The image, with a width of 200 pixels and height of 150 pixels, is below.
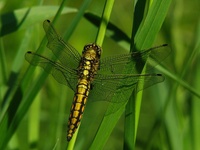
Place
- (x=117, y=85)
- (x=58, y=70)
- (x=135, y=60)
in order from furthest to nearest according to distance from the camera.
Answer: (x=58, y=70), (x=117, y=85), (x=135, y=60)

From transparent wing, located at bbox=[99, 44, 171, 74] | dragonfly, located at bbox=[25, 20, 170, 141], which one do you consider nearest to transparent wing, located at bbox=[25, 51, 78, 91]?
dragonfly, located at bbox=[25, 20, 170, 141]

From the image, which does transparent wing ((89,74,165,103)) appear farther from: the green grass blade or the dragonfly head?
the green grass blade

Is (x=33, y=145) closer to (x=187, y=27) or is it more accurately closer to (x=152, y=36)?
(x=152, y=36)

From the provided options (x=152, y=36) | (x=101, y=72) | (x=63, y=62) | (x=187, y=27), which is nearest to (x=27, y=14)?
(x=63, y=62)

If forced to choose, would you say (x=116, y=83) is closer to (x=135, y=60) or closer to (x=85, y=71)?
(x=85, y=71)

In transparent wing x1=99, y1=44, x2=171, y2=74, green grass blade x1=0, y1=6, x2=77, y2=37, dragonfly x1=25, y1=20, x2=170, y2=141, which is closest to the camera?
transparent wing x1=99, y1=44, x2=171, y2=74

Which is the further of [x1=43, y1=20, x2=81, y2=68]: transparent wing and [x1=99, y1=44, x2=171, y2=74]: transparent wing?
[x1=43, y1=20, x2=81, y2=68]: transparent wing

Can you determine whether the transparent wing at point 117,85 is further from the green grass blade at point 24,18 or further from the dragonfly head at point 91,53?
the green grass blade at point 24,18

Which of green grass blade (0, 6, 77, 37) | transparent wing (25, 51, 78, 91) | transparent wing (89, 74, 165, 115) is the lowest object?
transparent wing (89, 74, 165, 115)

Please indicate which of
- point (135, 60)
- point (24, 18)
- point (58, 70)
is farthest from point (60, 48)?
point (135, 60)
